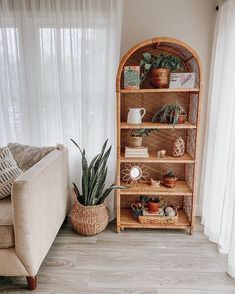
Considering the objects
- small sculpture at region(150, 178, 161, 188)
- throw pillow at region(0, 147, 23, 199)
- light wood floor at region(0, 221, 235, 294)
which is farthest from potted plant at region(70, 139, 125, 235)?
throw pillow at region(0, 147, 23, 199)

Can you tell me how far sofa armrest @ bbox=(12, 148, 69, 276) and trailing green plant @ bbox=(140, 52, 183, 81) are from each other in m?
1.11

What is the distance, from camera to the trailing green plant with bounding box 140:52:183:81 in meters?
2.15

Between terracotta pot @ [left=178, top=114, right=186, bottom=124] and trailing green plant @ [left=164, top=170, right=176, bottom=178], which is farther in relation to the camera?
trailing green plant @ [left=164, top=170, right=176, bottom=178]

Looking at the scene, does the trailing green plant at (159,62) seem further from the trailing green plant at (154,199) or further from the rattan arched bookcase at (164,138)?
the trailing green plant at (154,199)

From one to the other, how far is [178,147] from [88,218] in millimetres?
1039

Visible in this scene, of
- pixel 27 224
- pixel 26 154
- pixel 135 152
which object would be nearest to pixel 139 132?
pixel 135 152

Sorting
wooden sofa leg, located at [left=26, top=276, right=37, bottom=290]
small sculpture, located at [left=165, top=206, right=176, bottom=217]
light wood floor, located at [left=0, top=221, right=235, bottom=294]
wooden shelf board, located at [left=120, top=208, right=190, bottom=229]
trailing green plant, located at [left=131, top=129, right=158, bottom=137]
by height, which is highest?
trailing green plant, located at [left=131, top=129, right=158, bottom=137]

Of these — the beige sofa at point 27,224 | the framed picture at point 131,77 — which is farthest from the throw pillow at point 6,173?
the framed picture at point 131,77

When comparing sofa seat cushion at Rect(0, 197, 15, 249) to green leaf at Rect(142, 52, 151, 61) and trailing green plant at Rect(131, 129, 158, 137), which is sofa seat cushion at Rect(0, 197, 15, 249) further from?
green leaf at Rect(142, 52, 151, 61)

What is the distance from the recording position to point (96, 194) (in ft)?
7.38

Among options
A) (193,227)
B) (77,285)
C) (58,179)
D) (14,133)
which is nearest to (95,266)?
(77,285)

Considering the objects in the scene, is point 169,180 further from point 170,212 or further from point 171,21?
point 171,21

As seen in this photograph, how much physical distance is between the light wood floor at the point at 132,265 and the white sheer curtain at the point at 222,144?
0.56 feet

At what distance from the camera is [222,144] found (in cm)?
205
